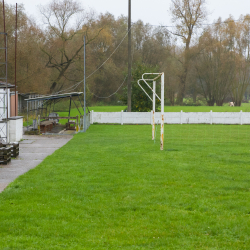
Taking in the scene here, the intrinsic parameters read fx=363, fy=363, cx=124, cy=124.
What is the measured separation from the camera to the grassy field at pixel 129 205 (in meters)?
4.94

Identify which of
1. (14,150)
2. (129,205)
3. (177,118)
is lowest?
(129,205)

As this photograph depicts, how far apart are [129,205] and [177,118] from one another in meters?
25.3

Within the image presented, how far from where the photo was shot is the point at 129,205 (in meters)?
6.57

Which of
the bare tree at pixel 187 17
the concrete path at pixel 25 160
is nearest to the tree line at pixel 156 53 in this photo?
the bare tree at pixel 187 17

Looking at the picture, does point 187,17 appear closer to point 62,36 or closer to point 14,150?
point 62,36

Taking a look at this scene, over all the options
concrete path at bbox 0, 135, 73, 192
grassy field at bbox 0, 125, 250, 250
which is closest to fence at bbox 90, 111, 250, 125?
concrete path at bbox 0, 135, 73, 192

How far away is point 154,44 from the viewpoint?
222 feet

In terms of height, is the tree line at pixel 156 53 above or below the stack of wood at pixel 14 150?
above

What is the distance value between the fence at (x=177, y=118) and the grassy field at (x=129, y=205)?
1946 cm

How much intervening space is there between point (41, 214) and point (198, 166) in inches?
227

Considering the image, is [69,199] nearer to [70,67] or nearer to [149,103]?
[149,103]

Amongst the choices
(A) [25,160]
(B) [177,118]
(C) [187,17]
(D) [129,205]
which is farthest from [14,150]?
(C) [187,17]

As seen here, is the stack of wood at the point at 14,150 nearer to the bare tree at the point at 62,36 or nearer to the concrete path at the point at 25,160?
the concrete path at the point at 25,160

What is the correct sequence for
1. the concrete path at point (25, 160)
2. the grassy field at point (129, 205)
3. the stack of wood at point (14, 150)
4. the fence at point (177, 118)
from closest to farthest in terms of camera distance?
the grassy field at point (129, 205) < the concrete path at point (25, 160) < the stack of wood at point (14, 150) < the fence at point (177, 118)
